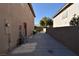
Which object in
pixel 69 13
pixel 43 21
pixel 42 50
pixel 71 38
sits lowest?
pixel 42 50

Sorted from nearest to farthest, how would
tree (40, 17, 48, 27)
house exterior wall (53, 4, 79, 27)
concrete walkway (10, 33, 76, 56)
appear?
concrete walkway (10, 33, 76, 56), house exterior wall (53, 4, 79, 27), tree (40, 17, 48, 27)

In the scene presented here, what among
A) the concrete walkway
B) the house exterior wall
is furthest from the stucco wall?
the house exterior wall

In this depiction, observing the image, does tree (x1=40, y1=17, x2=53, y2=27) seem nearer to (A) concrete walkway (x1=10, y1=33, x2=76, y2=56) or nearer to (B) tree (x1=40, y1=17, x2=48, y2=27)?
(B) tree (x1=40, y1=17, x2=48, y2=27)

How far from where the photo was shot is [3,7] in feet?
25.0

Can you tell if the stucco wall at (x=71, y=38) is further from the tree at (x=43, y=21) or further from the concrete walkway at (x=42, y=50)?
the tree at (x=43, y=21)

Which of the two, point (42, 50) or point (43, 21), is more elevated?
point (43, 21)

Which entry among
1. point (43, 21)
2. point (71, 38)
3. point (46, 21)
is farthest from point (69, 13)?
point (43, 21)

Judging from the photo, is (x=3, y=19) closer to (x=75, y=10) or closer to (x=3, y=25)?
(x=3, y=25)

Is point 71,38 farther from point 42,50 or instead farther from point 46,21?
point 46,21

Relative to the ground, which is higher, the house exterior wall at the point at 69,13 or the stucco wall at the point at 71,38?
the house exterior wall at the point at 69,13

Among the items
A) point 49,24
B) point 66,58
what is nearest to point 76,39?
point 66,58

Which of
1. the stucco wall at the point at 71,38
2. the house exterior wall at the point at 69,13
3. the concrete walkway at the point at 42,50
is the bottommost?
the concrete walkway at the point at 42,50

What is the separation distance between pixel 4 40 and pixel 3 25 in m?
0.69

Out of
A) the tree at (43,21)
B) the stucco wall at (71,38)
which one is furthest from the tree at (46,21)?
the stucco wall at (71,38)
